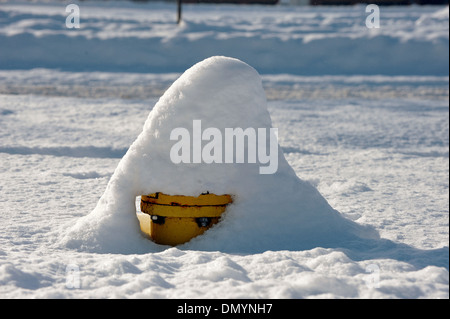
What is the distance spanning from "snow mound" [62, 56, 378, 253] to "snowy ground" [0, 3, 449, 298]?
0.48 ft

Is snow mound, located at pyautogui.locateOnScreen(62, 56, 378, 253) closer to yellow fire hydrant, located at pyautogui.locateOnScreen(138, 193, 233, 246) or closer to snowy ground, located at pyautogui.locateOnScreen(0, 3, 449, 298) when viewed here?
yellow fire hydrant, located at pyautogui.locateOnScreen(138, 193, 233, 246)

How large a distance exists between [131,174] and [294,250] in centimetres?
89

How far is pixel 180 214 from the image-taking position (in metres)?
3.13

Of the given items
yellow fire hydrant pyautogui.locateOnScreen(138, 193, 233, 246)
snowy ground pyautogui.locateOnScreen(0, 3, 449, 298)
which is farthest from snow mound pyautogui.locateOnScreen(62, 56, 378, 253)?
Result: snowy ground pyautogui.locateOnScreen(0, 3, 449, 298)

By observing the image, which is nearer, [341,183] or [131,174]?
[131,174]

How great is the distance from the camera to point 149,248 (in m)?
3.20

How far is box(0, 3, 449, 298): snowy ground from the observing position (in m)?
2.60

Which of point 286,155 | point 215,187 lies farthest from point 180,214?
point 286,155

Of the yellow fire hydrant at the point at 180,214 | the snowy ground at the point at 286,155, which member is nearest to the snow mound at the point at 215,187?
the yellow fire hydrant at the point at 180,214

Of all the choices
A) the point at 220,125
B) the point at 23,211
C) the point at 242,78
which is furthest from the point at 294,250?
the point at 23,211

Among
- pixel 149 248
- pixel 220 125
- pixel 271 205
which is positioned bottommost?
pixel 149 248
